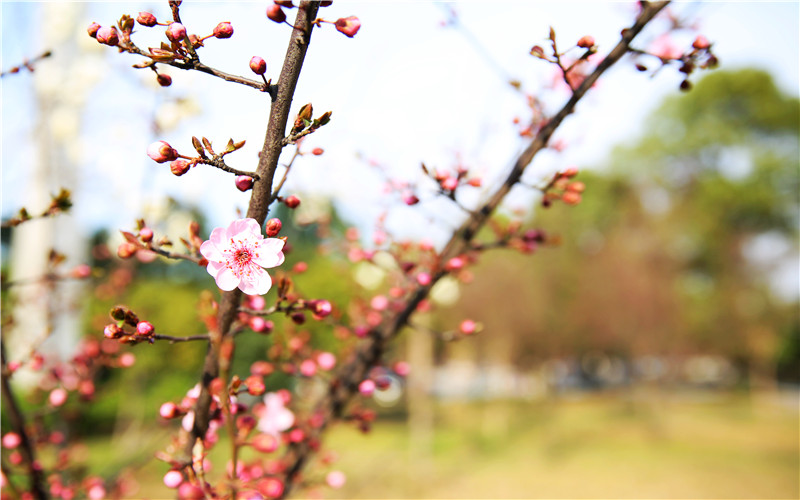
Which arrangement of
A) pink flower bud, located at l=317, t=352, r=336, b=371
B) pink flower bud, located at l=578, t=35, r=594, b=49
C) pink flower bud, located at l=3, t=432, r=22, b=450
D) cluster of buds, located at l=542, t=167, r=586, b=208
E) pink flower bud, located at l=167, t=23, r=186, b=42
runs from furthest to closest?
1. pink flower bud, located at l=317, t=352, r=336, b=371
2. cluster of buds, located at l=542, t=167, r=586, b=208
3. pink flower bud, located at l=3, t=432, r=22, b=450
4. pink flower bud, located at l=578, t=35, r=594, b=49
5. pink flower bud, located at l=167, t=23, r=186, b=42

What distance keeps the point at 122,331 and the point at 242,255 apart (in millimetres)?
242

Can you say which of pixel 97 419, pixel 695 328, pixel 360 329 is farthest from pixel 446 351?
pixel 360 329

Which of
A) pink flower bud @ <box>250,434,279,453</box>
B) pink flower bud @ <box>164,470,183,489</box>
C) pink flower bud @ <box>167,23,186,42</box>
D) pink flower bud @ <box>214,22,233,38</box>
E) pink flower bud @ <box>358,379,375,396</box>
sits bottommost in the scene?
Answer: pink flower bud @ <box>164,470,183,489</box>

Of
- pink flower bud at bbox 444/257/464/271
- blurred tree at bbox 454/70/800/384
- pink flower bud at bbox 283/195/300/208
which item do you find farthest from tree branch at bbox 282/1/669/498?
blurred tree at bbox 454/70/800/384

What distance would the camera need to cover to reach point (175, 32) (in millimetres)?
811

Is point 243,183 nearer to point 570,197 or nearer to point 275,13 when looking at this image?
point 275,13

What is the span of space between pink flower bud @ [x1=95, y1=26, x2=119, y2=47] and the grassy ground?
159 inches

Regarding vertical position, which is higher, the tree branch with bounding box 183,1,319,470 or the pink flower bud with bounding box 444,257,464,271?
the tree branch with bounding box 183,1,319,470

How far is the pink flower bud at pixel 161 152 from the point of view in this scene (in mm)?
853

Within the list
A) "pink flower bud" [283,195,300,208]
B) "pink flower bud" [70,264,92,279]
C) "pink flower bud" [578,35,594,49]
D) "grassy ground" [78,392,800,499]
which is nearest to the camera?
"pink flower bud" [283,195,300,208]

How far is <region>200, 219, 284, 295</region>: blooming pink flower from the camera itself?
88cm

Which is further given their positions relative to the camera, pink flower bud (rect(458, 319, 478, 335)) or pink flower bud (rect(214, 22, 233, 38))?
pink flower bud (rect(458, 319, 478, 335))

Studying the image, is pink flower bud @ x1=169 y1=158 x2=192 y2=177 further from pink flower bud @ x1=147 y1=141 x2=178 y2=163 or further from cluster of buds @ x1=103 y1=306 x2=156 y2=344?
cluster of buds @ x1=103 y1=306 x2=156 y2=344

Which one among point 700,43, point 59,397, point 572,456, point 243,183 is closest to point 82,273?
point 59,397
